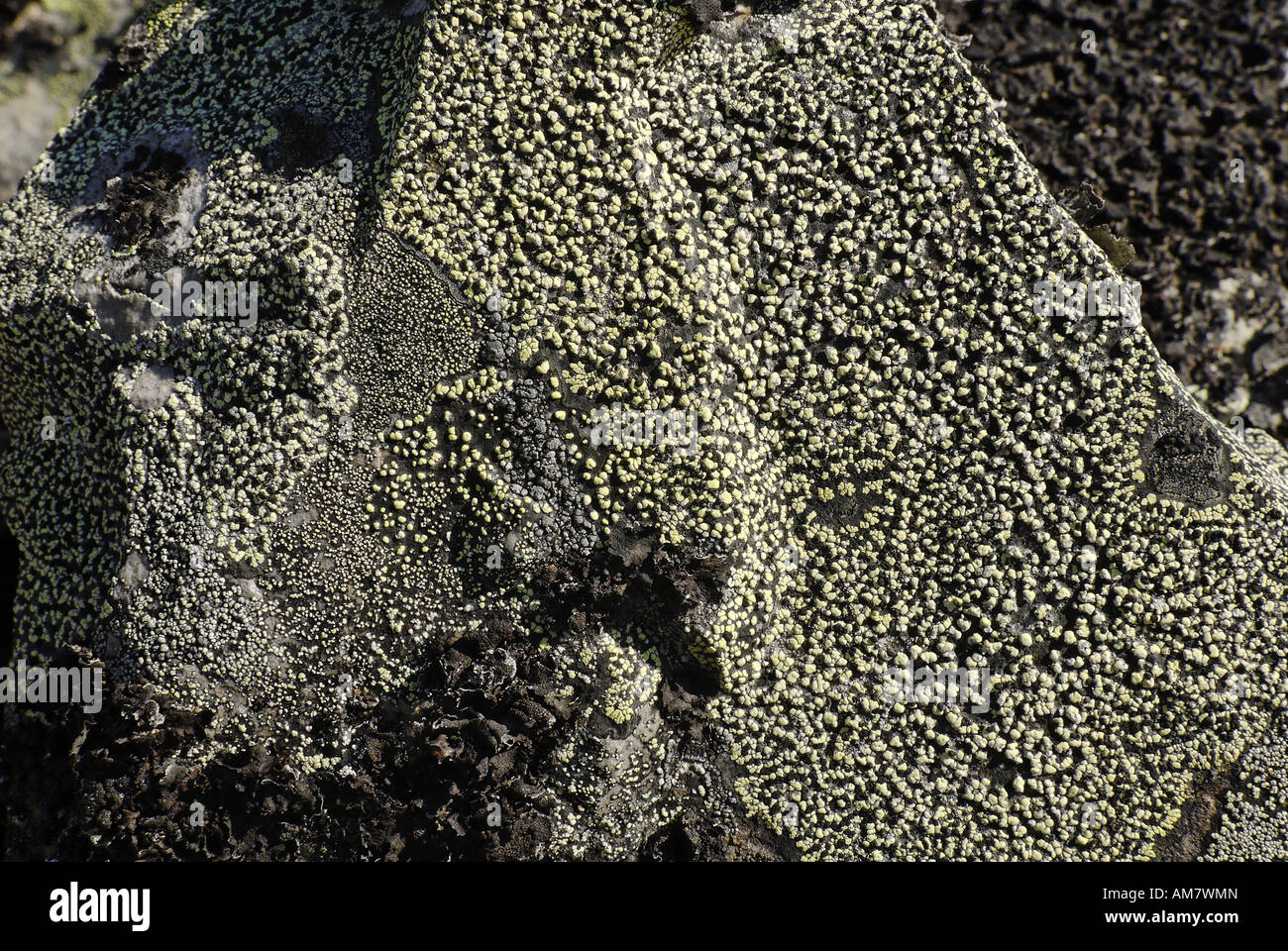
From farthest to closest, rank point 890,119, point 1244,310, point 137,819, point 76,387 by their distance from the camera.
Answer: point 1244,310 → point 76,387 → point 890,119 → point 137,819

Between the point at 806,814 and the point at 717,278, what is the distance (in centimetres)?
238

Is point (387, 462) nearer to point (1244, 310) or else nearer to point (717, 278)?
point (717, 278)

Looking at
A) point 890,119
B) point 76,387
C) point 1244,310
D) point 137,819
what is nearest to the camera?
point 137,819

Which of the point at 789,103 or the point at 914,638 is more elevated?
the point at 789,103

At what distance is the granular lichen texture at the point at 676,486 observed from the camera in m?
3.60

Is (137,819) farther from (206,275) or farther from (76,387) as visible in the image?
(206,275)

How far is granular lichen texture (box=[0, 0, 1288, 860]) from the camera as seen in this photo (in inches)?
142

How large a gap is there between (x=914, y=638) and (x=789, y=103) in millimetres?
2427

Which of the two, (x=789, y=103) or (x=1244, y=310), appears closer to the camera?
(x=789, y=103)

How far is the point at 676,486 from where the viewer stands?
141 inches

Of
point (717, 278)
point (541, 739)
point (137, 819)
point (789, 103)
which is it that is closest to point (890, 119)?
point (789, 103)

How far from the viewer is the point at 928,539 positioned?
375cm

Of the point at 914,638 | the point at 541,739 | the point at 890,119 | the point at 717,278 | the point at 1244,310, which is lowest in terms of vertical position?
the point at 541,739
